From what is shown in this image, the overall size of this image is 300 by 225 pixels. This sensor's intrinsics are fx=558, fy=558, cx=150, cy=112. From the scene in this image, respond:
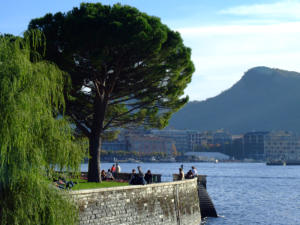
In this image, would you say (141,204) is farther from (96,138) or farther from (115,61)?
(115,61)

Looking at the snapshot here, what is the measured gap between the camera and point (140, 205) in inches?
1107

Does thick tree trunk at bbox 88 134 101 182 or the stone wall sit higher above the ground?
thick tree trunk at bbox 88 134 101 182

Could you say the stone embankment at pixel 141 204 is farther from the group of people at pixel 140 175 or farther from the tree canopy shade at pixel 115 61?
the tree canopy shade at pixel 115 61

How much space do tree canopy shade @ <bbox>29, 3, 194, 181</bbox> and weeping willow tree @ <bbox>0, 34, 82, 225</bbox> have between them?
1418 cm

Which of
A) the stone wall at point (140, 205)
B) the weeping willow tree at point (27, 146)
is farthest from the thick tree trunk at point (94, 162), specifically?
the weeping willow tree at point (27, 146)

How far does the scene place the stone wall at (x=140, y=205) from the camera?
937 inches

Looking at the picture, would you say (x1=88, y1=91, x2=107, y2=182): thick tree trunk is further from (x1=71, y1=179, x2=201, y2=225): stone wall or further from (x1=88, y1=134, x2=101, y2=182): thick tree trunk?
(x1=71, y1=179, x2=201, y2=225): stone wall

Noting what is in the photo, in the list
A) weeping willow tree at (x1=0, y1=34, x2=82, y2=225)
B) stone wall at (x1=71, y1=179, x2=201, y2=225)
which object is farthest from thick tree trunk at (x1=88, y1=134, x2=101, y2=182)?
weeping willow tree at (x1=0, y1=34, x2=82, y2=225)

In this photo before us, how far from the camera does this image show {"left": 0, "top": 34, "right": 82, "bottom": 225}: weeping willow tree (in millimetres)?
16609

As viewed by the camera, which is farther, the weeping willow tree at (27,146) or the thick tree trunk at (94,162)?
the thick tree trunk at (94,162)

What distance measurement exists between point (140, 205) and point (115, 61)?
33.5 ft

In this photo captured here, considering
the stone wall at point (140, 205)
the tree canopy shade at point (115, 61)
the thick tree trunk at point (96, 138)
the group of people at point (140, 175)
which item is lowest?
the stone wall at point (140, 205)

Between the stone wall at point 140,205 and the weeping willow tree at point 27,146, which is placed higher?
the weeping willow tree at point 27,146

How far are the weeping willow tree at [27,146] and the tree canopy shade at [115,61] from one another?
46.5 ft
